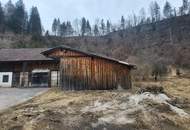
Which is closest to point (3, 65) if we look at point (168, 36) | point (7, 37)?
point (7, 37)

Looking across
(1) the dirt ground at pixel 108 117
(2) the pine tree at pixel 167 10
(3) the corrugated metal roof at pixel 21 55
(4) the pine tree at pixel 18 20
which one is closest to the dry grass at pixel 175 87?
(1) the dirt ground at pixel 108 117

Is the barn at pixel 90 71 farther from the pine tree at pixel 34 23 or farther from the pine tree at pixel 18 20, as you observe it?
the pine tree at pixel 34 23

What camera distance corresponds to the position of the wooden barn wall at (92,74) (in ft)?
62.3

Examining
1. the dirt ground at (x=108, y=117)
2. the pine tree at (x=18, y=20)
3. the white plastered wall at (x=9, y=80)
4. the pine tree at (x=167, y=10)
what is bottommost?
the dirt ground at (x=108, y=117)

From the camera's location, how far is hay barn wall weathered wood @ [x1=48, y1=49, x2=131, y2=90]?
62.3 ft

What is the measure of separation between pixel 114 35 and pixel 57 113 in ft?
242

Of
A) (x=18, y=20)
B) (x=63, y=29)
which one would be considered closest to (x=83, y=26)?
(x=63, y=29)

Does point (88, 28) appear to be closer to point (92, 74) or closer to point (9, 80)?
point (9, 80)

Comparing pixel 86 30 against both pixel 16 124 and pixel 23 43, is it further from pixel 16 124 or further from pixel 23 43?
pixel 16 124

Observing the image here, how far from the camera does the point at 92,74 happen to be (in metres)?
19.1

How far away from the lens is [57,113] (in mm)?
9836

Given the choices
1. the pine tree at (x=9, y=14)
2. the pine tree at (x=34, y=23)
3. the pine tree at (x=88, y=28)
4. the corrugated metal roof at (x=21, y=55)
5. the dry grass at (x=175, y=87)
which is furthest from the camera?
the pine tree at (x=88, y=28)

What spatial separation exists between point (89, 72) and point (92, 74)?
305mm

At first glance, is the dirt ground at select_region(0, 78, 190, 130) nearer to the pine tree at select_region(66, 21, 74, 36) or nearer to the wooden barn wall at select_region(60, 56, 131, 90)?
the wooden barn wall at select_region(60, 56, 131, 90)
